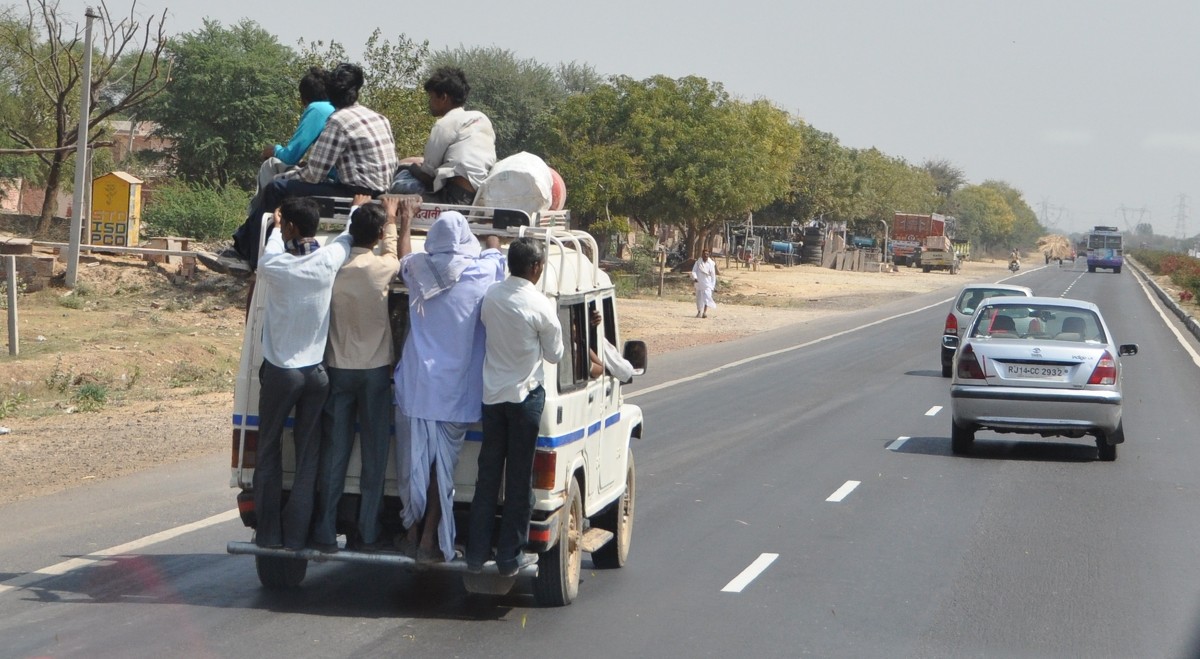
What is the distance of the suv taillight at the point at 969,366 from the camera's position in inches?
569

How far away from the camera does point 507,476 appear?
6.65 m

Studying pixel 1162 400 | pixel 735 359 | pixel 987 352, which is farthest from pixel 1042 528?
pixel 735 359

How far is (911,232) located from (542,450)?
97.2 metres

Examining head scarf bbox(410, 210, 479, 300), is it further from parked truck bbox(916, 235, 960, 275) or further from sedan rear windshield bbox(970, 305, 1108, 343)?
parked truck bbox(916, 235, 960, 275)

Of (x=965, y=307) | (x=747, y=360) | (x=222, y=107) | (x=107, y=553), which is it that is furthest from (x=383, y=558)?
(x=222, y=107)

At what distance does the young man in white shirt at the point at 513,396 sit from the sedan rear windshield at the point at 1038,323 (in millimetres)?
9329

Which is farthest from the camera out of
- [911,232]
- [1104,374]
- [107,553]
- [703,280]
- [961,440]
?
[911,232]

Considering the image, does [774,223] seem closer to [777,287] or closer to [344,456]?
[777,287]

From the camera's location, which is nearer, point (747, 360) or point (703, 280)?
point (747, 360)

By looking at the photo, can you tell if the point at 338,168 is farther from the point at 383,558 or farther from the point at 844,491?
the point at 844,491

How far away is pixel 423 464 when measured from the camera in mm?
6727

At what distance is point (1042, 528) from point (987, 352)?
432cm

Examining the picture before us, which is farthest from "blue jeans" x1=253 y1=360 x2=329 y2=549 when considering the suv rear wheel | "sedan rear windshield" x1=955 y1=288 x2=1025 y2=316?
"sedan rear windshield" x1=955 y1=288 x2=1025 y2=316

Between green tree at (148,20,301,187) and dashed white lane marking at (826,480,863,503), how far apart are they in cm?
4037
